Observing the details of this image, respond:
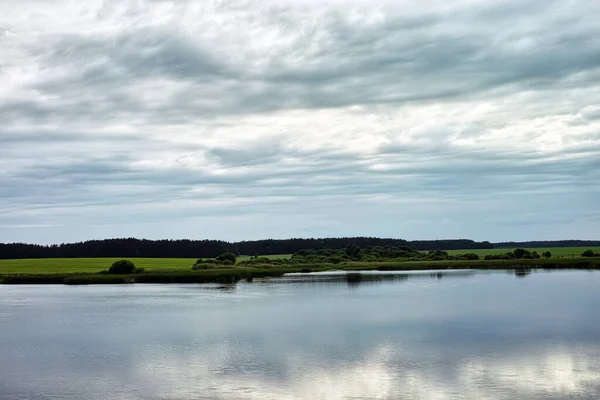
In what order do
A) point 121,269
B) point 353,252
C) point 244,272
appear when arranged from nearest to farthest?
point 121,269 → point 244,272 → point 353,252

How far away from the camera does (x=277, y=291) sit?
59250 mm

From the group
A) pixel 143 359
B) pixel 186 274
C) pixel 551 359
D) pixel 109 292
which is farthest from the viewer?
pixel 186 274

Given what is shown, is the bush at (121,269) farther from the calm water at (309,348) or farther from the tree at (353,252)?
the tree at (353,252)

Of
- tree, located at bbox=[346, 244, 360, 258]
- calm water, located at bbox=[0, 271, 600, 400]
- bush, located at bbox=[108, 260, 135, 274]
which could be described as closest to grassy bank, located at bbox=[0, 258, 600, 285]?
bush, located at bbox=[108, 260, 135, 274]

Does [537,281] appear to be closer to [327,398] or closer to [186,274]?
[186,274]

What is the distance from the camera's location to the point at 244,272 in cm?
8512

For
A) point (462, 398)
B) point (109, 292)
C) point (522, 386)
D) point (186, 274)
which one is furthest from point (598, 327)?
point (186, 274)

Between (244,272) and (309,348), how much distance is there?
5814 cm

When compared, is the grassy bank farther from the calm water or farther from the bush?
the calm water

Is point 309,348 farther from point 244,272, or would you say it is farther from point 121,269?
point 121,269

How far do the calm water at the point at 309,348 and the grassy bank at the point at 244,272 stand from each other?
1064 inches

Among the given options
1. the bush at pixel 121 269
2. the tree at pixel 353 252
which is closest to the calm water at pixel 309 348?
the bush at pixel 121 269

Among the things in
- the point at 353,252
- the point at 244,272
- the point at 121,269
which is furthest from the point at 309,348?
the point at 353,252

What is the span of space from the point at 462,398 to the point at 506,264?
86682 millimetres
